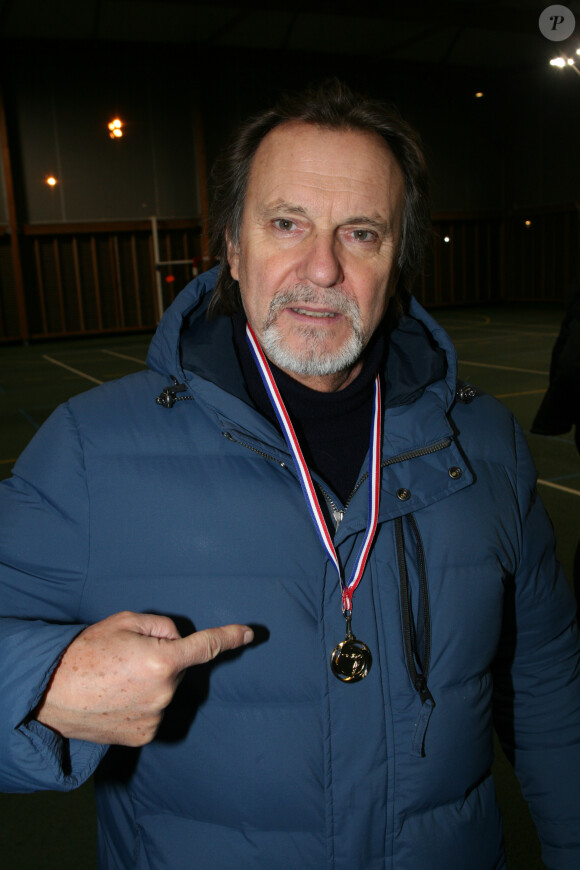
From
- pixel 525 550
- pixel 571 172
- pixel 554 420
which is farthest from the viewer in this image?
pixel 571 172

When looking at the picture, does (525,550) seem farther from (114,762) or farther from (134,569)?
(114,762)

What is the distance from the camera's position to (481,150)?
1011 inches

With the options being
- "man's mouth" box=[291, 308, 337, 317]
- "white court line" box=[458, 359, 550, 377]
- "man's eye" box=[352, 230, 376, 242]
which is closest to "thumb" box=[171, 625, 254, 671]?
"man's mouth" box=[291, 308, 337, 317]

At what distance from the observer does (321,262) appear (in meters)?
1.67

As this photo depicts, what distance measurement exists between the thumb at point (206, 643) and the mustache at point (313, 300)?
2.52 feet

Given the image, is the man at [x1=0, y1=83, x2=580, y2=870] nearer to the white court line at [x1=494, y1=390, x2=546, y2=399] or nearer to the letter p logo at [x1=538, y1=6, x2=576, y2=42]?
the white court line at [x1=494, y1=390, x2=546, y2=399]

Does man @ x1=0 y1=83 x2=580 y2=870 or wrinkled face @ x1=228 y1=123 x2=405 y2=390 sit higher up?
wrinkled face @ x1=228 y1=123 x2=405 y2=390

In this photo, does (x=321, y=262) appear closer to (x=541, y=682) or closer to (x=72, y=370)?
(x=541, y=682)

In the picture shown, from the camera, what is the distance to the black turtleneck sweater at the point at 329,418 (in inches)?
66.4

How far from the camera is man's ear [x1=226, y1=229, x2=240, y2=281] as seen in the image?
191 cm

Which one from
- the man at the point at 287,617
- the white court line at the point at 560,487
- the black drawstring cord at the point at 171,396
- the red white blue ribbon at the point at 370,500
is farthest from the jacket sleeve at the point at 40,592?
the white court line at the point at 560,487

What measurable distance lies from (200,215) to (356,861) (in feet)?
71.9

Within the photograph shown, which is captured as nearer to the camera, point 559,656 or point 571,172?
point 559,656

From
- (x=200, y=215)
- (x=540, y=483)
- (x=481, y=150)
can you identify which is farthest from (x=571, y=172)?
(x=540, y=483)
